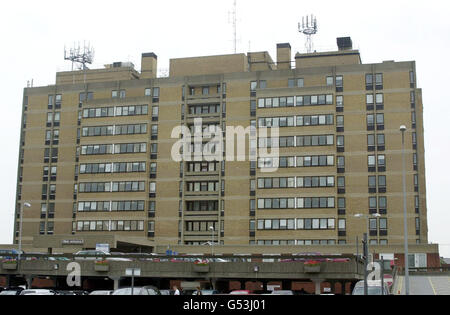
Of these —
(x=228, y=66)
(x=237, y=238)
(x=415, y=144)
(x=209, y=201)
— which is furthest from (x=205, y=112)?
(x=415, y=144)

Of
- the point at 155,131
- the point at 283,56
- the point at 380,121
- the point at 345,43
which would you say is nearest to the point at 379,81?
the point at 380,121

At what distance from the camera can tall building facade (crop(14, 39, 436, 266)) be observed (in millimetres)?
92688

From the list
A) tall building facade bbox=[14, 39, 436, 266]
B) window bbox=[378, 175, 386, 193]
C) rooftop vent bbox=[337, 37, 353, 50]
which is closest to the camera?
window bbox=[378, 175, 386, 193]

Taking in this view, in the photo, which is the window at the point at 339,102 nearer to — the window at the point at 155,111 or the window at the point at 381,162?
the window at the point at 381,162

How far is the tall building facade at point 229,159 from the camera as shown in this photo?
304 feet

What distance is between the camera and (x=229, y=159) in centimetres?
9938

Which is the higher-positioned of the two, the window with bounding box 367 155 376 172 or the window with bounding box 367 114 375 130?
the window with bounding box 367 114 375 130

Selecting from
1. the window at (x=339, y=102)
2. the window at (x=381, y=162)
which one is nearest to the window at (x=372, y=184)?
the window at (x=381, y=162)

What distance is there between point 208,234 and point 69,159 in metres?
30.2

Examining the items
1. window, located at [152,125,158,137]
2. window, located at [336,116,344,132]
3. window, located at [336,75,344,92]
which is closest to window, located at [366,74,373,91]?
window, located at [336,75,344,92]

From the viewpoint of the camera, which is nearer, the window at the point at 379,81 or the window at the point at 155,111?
the window at the point at 379,81

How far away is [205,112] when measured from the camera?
104 m

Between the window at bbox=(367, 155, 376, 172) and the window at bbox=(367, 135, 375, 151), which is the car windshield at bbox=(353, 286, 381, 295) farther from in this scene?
the window at bbox=(367, 135, 375, 151)
